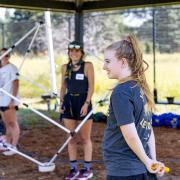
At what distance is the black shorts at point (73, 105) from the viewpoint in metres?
5.29

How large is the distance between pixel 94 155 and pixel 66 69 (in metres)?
1.88

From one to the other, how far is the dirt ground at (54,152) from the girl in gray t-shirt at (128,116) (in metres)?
2.83

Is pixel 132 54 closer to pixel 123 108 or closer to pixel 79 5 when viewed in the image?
pixel 123 108

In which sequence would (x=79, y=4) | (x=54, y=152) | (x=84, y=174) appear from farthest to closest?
(x=79, y=4), (x=54, y=152), (x=84, y=174)

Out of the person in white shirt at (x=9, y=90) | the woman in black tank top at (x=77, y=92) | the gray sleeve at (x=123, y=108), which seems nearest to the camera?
the gray sleeve at (x=123, y=108)

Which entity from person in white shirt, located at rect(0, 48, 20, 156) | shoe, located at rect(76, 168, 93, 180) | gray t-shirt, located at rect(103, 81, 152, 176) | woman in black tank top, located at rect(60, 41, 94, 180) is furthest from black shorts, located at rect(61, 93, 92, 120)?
gray t-shirt, located at rect(103, 81, 152, 176)

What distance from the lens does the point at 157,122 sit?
9.39 meters

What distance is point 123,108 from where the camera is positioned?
8.45ft

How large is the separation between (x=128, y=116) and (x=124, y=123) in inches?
1.8

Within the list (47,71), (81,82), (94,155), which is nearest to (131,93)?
(81,82)

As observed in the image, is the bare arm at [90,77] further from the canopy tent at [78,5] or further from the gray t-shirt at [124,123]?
the canopy tent at [78,5]

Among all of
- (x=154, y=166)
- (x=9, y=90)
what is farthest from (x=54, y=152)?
(x=154, y=166)

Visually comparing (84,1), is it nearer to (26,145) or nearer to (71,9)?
(71,9)

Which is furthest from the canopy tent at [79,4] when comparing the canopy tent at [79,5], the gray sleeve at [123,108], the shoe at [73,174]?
the gray sleeve at [123,108]
